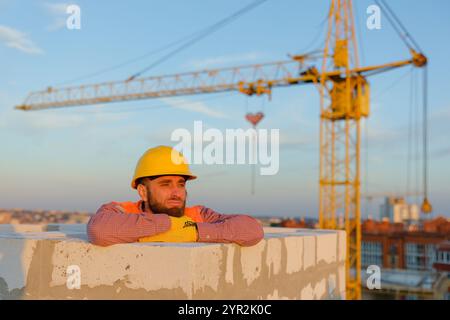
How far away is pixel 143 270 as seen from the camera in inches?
122

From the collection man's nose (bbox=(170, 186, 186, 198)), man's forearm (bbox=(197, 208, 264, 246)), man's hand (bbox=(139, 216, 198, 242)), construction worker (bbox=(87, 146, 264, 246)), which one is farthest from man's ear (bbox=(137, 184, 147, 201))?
man's forearm (bbox=(197, 208, 264, 246))

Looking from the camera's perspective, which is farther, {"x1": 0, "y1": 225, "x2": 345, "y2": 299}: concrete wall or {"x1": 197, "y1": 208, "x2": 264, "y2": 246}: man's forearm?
{"x1": 197, "y1": 208, "x2": 264, "y2": 246}: man's forearm

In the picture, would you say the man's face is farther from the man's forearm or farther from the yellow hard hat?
the man's forearm

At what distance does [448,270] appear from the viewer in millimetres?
79000

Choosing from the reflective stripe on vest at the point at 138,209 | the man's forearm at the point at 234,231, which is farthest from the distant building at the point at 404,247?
the man's forearm at the point at 234,231

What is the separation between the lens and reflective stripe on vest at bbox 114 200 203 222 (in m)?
3.88

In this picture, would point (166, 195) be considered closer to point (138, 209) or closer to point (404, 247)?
point (138, 209)

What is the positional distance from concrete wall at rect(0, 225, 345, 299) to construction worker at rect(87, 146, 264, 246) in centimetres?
11

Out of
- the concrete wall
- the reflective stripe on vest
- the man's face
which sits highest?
the man's face

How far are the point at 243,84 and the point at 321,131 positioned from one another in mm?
13500

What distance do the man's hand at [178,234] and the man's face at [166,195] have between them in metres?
0.29
